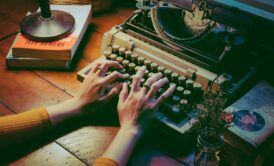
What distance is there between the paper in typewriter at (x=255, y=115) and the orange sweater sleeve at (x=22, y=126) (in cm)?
67

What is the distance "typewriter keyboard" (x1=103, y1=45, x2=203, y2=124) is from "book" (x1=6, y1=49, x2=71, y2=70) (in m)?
0.21

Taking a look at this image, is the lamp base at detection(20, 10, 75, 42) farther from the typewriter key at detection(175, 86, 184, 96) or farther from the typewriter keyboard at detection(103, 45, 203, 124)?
the typewriter key at detection(175, 86, 184, 96)

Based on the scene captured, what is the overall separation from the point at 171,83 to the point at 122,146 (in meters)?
0.35

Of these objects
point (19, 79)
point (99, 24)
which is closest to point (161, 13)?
point (99, 24)

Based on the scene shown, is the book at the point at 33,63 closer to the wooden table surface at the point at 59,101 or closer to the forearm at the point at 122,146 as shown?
the wooden table surface at the point at 59,101

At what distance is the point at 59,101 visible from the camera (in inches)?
68.3

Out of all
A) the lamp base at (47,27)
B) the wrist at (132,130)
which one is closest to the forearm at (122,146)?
the wrist at (132,130)

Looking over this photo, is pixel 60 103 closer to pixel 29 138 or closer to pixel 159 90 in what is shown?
pixel 29 138

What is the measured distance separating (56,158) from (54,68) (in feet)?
1.77

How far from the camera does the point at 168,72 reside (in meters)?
1.68

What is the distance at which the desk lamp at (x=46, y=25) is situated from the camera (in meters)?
1.93

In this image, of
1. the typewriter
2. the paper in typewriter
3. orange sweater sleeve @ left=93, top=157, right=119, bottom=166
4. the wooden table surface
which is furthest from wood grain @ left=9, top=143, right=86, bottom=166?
the paper in typewriter

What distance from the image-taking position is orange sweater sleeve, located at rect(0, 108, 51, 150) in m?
1.49

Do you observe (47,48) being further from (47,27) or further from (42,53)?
(47,27)
